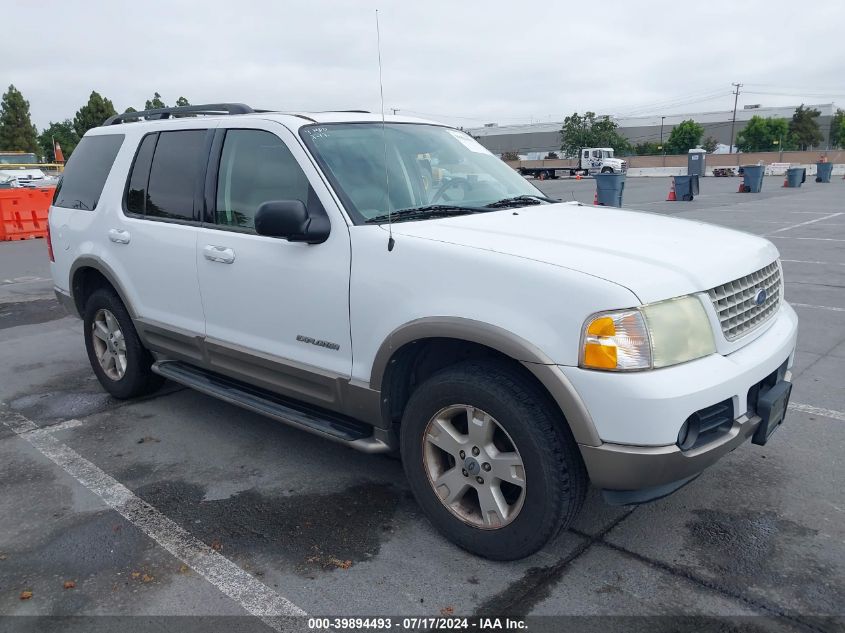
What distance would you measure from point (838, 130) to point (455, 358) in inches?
4319

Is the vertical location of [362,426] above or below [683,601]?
above

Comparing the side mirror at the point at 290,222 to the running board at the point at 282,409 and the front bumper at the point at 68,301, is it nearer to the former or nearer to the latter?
the running board at the point at 282,409

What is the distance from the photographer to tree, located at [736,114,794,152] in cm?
8963

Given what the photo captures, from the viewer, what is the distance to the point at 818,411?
15.3ft

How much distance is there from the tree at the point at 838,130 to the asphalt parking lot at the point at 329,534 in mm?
103712

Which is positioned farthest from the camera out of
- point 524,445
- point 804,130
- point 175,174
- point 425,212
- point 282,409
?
point 804,130

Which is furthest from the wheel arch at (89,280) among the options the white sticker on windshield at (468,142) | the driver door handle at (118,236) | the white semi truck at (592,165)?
the white semi truck at (592,165)

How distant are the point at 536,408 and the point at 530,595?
2.51ft

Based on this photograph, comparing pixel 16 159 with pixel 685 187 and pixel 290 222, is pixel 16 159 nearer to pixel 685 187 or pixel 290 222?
pixel 685 187

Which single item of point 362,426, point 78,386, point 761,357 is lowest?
→ point 78,386

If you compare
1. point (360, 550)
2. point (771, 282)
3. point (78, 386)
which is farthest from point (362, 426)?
point (78, 386)

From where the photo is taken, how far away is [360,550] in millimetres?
3186

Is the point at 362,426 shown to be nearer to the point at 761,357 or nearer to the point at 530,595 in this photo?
the point at 530,595

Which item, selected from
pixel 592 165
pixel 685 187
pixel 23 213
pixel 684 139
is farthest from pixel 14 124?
pixel 684 139
